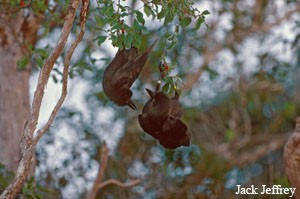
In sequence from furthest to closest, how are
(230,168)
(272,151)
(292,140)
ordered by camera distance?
(272,151) < (230,168) < (292,140)

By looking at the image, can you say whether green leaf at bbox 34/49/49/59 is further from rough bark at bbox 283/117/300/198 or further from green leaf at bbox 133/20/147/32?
rough bark at bbox 283/117/300/198

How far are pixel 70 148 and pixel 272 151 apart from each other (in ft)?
7.06

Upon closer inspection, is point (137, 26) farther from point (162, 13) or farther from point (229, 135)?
A: point (229, 135)

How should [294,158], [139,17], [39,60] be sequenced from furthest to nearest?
1. [39,60]
2. [294,158]
3. [139,17]

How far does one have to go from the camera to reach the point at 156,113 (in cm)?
347

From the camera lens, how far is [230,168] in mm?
6914

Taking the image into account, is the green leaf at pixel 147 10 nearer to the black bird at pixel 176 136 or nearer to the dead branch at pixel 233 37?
the black bird at pixel 176 136

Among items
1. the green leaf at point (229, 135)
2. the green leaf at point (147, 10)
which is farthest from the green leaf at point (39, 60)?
the green leaf at point (229, 135)

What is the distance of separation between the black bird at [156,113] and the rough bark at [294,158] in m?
0.63

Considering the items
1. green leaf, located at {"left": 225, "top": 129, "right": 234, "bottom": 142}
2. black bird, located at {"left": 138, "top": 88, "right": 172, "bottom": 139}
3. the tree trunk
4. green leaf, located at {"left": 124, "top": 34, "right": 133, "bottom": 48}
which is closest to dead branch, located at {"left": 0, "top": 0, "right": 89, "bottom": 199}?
green leaf, located at {"left": 124, "top": 34, "right": 133, "bottom": 48}

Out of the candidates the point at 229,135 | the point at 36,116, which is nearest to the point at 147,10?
the point at 36,116

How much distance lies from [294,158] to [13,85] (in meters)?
2.50

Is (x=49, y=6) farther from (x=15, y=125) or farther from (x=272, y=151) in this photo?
(x=272, y=151)

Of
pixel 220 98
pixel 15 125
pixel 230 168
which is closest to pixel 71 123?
pixel 15 125
